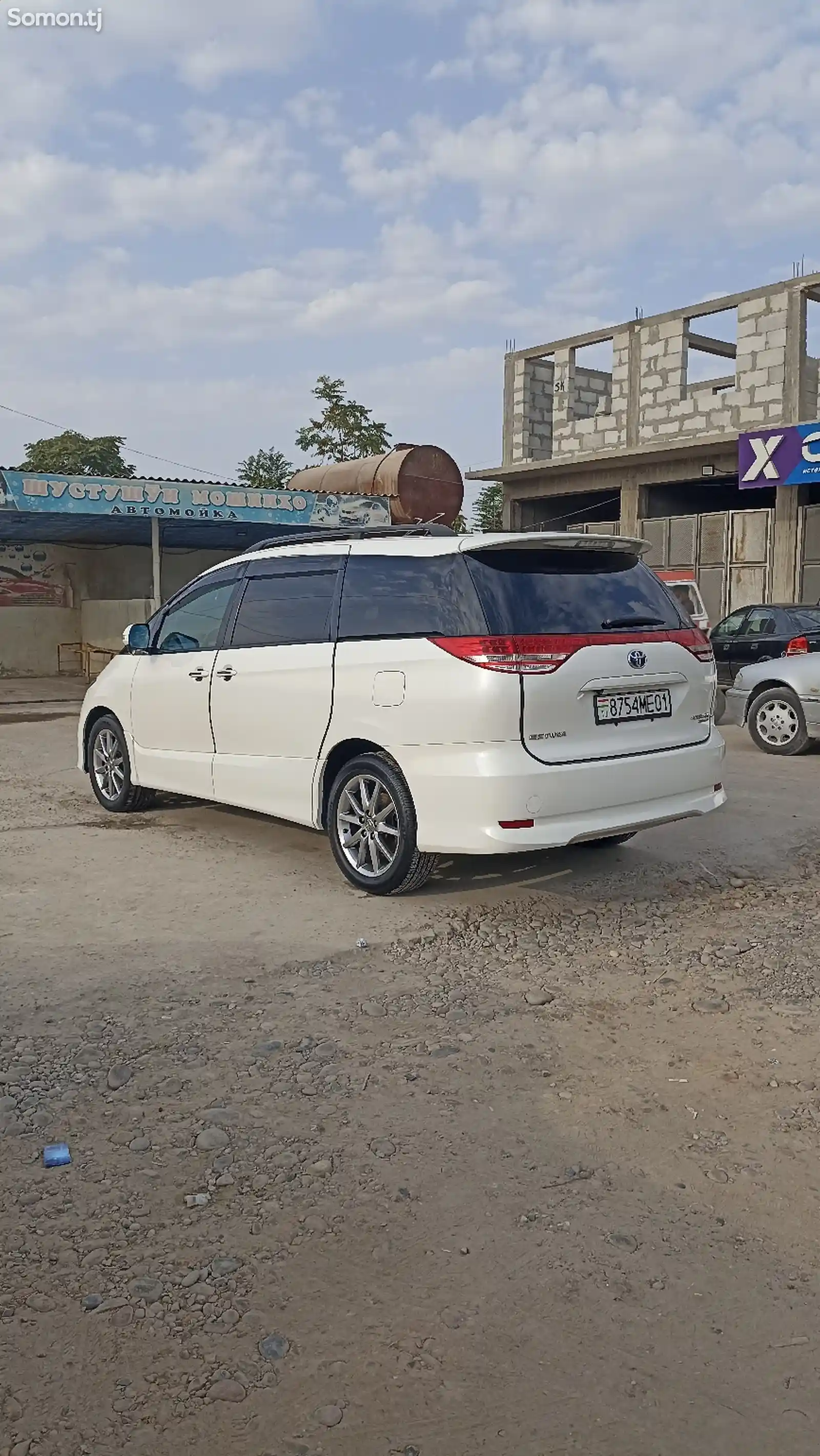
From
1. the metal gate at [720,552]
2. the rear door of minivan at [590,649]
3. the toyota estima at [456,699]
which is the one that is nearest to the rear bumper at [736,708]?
the toyota estima at [456,699]

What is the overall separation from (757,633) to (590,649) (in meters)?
9.49

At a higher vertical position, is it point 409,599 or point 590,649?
point 409,599

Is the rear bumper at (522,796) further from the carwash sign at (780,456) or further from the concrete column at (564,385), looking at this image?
the concrete column at (564,385)

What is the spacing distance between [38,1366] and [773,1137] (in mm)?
2109

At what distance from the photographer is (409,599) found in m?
5.86

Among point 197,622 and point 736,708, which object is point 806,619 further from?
point 197,622

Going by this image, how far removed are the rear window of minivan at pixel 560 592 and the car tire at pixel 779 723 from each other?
19.3ft

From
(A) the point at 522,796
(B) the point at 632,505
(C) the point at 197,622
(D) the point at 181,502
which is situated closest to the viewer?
(A) the point at 522,796

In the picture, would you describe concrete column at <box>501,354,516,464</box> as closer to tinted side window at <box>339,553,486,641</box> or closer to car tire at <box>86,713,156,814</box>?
car tire at <box>86,713,156,814</box>

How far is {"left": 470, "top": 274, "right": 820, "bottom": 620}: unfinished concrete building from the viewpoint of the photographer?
21109mm

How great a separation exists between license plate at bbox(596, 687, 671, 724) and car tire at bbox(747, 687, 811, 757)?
19.5 ft

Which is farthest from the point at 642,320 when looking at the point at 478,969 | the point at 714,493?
the point at 478,969

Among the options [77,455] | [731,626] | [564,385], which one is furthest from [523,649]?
[77,455]

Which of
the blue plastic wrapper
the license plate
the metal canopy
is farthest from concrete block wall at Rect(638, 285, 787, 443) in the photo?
the blue plastic wrapper
